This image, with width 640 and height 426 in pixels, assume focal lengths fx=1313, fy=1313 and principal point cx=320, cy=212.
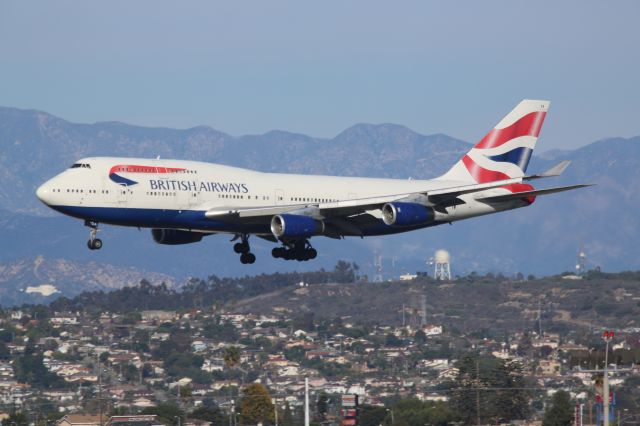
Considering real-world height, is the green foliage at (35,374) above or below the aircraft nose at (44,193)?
below

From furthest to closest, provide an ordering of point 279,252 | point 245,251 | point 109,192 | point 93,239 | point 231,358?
1. point 231,358
2. point 245,251
3. point 279,252
4. point 93,239
5. point 109,192

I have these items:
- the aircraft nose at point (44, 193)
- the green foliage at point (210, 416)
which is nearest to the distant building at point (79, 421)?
the green foliage at point (210, 416)

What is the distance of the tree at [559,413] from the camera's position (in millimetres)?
98062

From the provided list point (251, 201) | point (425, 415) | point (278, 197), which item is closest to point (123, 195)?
point (251, 201)

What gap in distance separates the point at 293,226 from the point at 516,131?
22080 millimetres

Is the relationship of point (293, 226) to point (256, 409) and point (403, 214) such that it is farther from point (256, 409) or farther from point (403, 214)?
point (256, 409)

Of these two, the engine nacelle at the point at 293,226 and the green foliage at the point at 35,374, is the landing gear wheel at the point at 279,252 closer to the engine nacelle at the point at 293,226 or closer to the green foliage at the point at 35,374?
the engine nacelle at the point at 293,226

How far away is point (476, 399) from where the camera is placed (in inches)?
4072

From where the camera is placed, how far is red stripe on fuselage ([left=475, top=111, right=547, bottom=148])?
89.0m

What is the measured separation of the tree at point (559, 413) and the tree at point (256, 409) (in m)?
23.6

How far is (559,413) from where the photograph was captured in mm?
99188

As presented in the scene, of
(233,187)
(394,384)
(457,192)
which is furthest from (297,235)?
(394,384)

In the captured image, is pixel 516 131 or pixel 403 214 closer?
pixel 403 214

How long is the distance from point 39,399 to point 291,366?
51686 millimetres
